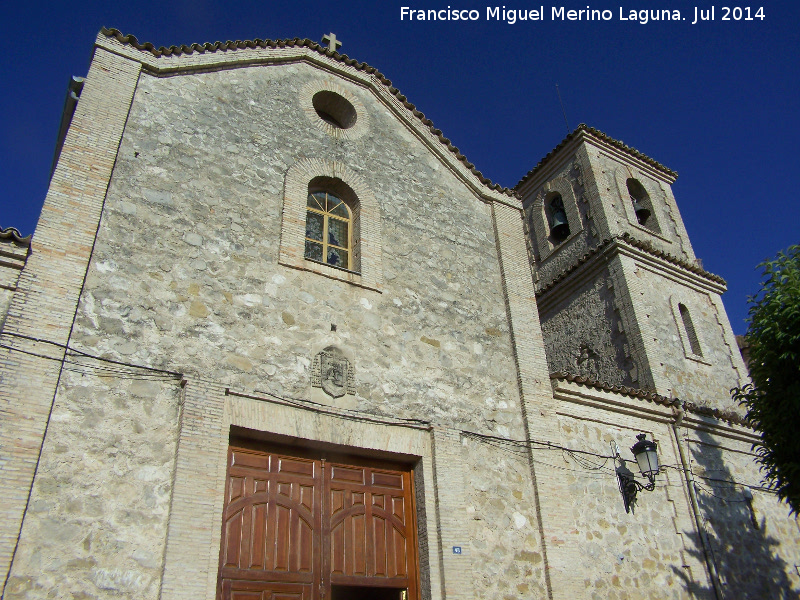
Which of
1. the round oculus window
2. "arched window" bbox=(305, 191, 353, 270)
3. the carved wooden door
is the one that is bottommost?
the carved wooden door

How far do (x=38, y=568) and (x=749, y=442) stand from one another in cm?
1198

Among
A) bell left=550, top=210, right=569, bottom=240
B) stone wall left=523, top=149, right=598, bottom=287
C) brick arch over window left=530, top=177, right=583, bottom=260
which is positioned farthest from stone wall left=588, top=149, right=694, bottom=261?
bell left=550, top=210, right=569, bottom=240

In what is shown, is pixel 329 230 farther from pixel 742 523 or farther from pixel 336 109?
pixel 742 523

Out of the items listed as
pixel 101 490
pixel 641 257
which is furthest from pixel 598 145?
pixel 101 490

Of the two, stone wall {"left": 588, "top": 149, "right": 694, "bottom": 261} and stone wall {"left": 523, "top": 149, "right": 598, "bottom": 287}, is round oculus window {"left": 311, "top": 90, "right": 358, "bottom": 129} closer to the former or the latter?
stone wall {"left": 588, "top": 149, "right": 694, "bottom": 261}

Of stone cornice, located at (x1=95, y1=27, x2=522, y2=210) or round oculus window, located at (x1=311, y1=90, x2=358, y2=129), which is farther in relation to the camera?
round oculus window, located at (x1=311, y1=90, x2=358, y2=129)

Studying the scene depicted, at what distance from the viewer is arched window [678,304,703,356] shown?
610 inches

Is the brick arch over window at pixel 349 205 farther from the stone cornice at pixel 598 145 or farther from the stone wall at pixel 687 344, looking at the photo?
the stone cornice at pixel 598 145

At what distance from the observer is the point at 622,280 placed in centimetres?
1534

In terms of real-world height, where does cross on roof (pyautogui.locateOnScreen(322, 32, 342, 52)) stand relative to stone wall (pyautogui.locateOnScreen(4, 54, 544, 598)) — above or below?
above

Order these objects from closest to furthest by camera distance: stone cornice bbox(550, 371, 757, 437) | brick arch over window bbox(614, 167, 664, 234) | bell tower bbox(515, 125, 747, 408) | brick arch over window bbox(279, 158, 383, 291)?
brick arch over window bbox(279, 158, 383, 291) < stone cornice bbox(550, 371, 757, 437) < bell tower bbox(515, 125, 747, 408) < brick arch over window bbox(614, 167, 664, 234)

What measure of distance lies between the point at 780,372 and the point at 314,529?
23.1ft

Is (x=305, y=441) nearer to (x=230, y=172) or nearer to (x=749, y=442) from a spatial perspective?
(x=230, y=172)

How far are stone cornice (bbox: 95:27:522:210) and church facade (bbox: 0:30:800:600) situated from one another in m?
0.05
